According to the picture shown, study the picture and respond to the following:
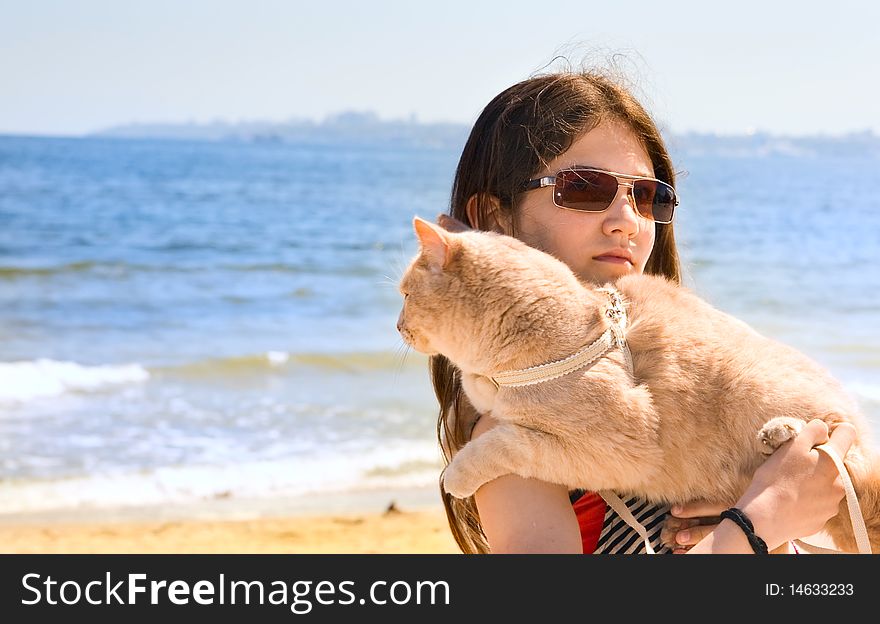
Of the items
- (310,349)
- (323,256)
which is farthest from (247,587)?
(323,256)

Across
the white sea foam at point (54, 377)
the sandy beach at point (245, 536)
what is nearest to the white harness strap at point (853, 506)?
the sandy beach at point (245, 536)

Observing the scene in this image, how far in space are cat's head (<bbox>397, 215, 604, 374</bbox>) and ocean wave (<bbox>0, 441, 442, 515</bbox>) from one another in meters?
3.92

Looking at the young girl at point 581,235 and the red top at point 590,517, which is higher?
the young girl at point 581,235

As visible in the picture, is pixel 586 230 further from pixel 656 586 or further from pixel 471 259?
pixel 656 586

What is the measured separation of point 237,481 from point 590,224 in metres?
4.35

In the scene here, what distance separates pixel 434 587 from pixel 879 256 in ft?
62.8

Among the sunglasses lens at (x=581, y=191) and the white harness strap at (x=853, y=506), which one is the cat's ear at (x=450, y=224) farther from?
the white harness strap at (x=853, y=506)

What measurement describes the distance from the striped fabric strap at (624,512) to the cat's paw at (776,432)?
0.32m

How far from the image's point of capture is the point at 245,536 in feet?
17.3

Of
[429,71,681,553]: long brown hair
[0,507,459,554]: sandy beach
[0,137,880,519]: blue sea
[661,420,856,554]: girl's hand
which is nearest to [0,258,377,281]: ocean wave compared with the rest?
[0,137,880,519]: blue sea

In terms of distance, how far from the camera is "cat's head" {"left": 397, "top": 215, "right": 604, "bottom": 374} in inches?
78.7

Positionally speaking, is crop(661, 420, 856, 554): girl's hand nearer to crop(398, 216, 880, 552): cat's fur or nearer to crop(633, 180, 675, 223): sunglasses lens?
crop(398, 216, 880, 552): cat's fur

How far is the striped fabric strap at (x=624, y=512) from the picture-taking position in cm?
198

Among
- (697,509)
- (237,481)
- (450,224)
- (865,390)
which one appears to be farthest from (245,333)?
(697,509)
